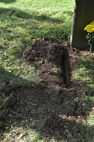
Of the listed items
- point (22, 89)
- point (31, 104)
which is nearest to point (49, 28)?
point (22, 89)

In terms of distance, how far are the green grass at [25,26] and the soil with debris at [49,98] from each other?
28 cm

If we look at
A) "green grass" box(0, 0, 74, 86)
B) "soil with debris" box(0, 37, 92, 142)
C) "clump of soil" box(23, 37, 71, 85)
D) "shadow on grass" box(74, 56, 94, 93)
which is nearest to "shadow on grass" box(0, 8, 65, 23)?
"green grass" box(0, 0, 74, 86)

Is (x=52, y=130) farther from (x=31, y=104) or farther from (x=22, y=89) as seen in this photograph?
(x=22, y=89)

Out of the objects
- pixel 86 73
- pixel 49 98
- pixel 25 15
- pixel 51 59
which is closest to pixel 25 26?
pixel 25 15

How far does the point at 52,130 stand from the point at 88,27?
2.47 m

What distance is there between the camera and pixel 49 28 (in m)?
4.73

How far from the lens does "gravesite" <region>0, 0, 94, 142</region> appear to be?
228 centimetres

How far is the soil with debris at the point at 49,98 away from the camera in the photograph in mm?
2305

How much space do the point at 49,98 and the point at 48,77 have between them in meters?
0.58

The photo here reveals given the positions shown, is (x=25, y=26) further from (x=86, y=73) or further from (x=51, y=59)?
(x=86, y=73)

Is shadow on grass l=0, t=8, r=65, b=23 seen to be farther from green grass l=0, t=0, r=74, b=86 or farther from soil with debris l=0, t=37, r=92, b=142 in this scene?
soil with debris l=0, t=37, r=92, b=142

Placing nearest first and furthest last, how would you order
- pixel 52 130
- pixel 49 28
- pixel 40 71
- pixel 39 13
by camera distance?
1. pixel 52 130
2. pixel 40 71
3. pixel 49 28
4. pixel 39 13

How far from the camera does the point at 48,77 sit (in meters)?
3.16

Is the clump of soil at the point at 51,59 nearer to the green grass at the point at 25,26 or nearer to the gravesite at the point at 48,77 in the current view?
the gravesite at the point at 48,77
